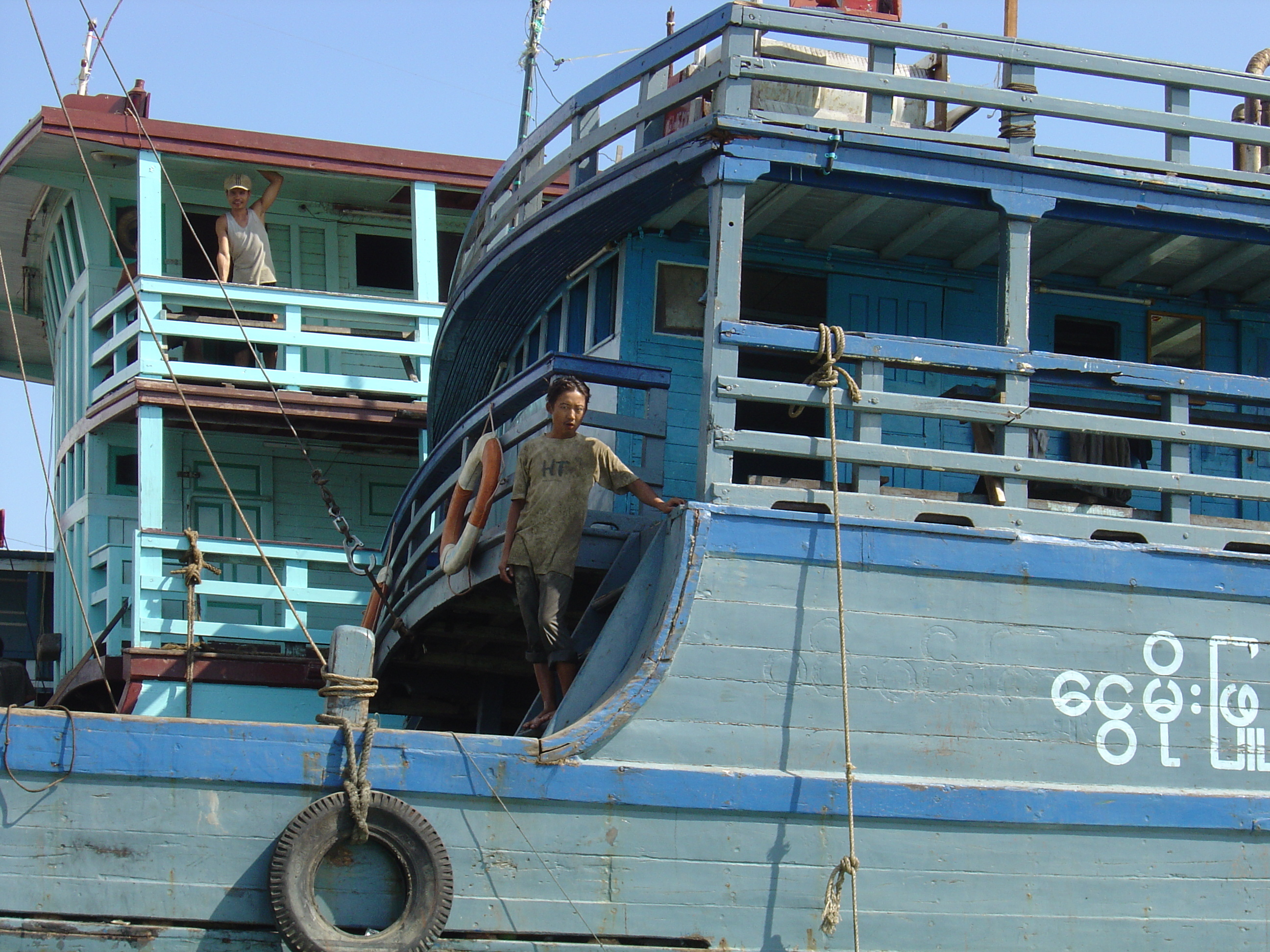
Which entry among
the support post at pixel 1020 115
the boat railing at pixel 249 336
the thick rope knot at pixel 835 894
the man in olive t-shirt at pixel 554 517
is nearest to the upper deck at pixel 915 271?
the support post at pixel 1020 115

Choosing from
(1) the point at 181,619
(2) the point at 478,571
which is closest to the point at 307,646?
(1) the point at 181,619

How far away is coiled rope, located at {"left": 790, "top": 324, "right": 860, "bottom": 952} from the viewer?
19.5 feet

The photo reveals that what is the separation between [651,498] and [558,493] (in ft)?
1.48

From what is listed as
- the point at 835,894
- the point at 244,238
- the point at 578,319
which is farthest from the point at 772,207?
the point at 244,238

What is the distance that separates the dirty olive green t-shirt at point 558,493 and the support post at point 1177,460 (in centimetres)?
262

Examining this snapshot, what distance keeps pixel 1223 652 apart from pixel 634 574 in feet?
9.14

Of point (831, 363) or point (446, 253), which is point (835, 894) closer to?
point (831, 363)

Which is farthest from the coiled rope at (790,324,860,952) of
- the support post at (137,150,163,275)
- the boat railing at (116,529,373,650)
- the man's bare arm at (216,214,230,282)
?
the support post at (137,150,163,275)

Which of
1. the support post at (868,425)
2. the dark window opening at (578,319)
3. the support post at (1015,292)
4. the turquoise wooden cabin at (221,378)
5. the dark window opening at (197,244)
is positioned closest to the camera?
the support post at (868,425)

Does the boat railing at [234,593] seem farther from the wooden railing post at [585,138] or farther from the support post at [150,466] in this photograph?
the wooden railing post at [585,138]

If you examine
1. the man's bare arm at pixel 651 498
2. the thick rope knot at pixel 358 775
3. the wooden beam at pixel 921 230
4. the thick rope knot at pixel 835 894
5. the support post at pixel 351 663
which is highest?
the wooden beam at pixel 921 230

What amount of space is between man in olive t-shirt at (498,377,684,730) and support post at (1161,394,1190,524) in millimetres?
2489

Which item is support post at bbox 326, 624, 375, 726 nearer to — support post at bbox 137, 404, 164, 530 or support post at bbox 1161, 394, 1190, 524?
support post at bbox 1161, 394, 1190, 524

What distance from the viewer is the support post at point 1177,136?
719 cm
